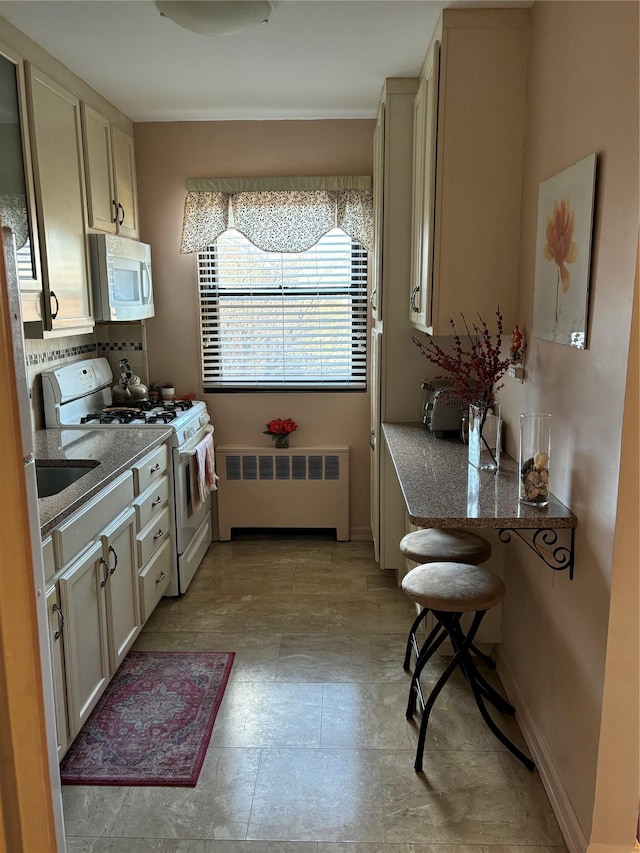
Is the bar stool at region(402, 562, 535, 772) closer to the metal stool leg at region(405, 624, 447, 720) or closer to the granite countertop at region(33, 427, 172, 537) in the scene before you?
the metal stool leg at region(405, 624, 447, 720)

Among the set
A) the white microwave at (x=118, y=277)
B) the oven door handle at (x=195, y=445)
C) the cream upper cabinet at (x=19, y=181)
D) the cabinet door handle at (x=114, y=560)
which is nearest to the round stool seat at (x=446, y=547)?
A: the cabinet door handle at (x=114, y=560)

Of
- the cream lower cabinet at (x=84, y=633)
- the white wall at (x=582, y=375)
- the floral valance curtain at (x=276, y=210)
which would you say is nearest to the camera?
the white wall at (x=582, y=375)

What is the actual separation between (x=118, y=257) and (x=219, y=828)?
257 cm

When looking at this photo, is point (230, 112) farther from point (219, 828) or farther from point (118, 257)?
point (219, 828)

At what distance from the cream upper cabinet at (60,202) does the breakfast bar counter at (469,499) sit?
5.17ft

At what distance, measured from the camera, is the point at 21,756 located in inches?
30.8

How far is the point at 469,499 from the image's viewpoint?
2195 mm

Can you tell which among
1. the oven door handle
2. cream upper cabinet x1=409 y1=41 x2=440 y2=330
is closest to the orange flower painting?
cream upper cabinet x1=409 y1=41 x2=440 y2=330

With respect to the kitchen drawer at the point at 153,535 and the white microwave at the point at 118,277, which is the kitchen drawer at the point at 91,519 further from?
the white microwave at the point at 118,277

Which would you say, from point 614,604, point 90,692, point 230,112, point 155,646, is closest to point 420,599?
point 614,604

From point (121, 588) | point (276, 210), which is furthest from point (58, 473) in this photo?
point (276, 210)

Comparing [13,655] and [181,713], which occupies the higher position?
Answer: [13,655]

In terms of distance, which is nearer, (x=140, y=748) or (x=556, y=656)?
(x=556, y=656)

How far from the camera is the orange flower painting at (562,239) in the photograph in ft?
6.38
